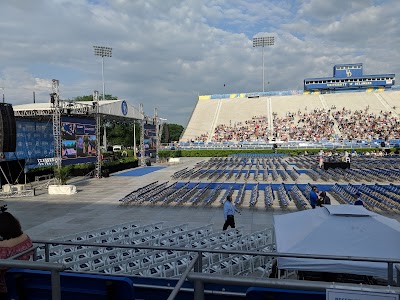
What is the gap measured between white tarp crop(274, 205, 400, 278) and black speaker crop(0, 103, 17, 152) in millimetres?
15321

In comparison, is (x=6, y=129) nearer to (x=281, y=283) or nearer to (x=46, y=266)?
(x=46, y=266)

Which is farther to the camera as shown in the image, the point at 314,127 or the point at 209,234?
the point at 314,127

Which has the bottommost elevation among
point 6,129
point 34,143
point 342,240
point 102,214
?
point 102,214

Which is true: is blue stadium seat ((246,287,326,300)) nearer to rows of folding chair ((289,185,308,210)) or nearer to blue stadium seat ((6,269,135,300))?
blue stadium seat ((6,269,135,300))

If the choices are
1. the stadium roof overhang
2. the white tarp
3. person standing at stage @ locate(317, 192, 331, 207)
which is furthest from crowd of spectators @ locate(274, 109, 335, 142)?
the white tarp

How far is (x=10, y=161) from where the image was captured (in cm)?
2106

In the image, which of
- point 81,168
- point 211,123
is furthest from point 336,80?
point 81,168

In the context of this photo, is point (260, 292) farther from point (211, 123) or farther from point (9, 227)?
point (211, 123)

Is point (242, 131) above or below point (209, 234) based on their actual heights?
above

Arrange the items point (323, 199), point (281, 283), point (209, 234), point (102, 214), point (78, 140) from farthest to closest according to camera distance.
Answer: point (78, 140) < point (102, 214) < point (323, 199) < point (209, 234) < point (281, 283)

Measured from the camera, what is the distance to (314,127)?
186 feet

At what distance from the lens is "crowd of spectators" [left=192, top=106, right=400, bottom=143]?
5188 centimetres

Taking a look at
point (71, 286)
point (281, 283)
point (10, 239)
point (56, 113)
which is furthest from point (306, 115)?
point (281, 283)

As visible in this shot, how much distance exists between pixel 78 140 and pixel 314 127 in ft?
145
